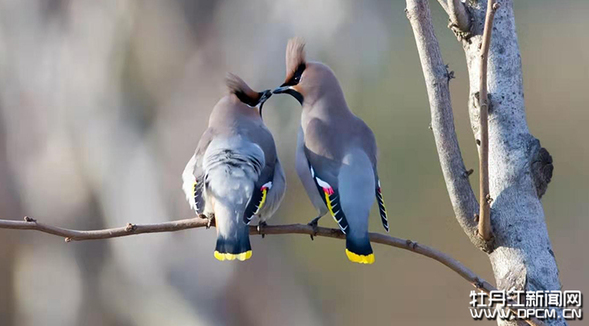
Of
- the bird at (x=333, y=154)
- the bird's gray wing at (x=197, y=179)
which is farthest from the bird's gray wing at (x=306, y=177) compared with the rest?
the bird's gray wing at (x=197, y=179)

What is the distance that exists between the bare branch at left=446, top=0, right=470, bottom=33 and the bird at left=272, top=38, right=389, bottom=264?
317mm

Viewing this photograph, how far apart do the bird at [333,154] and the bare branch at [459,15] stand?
317 millimetres

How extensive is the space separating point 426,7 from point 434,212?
218cm

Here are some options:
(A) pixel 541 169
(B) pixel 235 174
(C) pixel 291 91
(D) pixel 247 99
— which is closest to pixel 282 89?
(C) pixel 291 91

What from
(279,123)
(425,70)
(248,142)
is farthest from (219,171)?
(279,123)

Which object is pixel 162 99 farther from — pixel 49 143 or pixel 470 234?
pixel 470 234

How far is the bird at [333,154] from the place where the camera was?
5.80 feet

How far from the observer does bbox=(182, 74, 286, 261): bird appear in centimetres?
181

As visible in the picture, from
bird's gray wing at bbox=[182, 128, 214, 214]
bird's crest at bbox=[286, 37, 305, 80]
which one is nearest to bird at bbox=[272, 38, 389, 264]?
bird's crest at bbox=[286, 37, 305, 80]

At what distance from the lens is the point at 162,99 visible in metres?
4.17

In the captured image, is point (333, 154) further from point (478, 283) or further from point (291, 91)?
point (478, 283)

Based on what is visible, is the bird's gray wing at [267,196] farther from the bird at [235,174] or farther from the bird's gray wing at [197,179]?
the bird's gray wing at [197,179]

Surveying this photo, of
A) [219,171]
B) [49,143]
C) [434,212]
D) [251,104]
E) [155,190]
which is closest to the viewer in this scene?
[219,171]

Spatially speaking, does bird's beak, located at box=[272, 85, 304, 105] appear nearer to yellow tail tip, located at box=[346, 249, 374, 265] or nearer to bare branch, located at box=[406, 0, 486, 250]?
bare branch, located at box=[406, 0, 486, 250]
